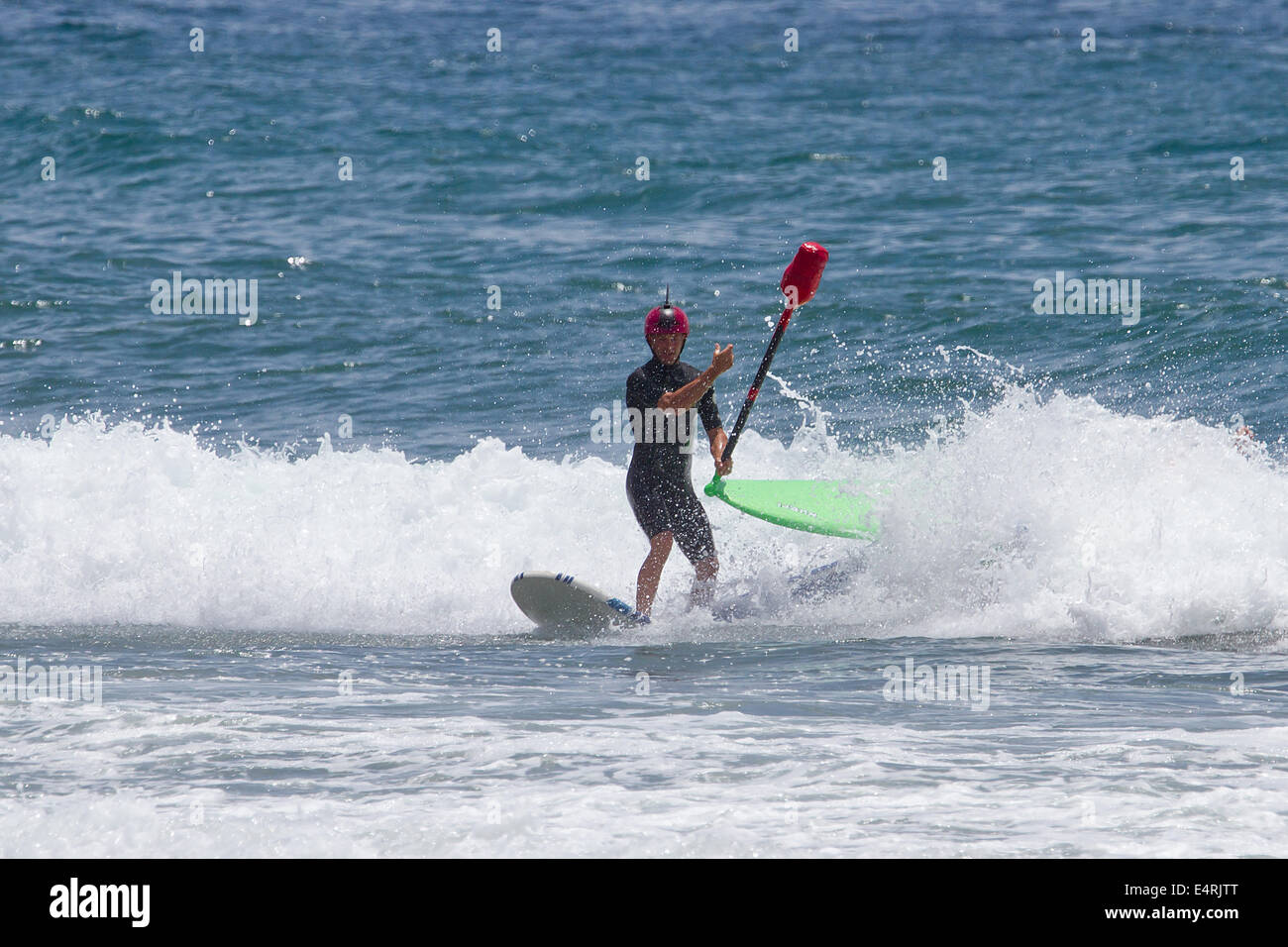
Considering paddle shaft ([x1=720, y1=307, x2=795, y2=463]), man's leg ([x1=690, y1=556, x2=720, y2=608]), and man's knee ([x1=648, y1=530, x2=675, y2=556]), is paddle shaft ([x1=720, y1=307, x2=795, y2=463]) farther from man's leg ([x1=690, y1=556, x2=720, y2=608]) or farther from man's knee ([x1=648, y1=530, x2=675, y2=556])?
man's leg ([x1=690, y1=556, x2=720, y2=608])

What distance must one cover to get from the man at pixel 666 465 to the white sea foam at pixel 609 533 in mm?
391

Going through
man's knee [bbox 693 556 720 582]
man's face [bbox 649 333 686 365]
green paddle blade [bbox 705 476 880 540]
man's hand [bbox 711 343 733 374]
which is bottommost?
man's knee [bbox 693 556 720 582]

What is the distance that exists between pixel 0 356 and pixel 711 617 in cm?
924

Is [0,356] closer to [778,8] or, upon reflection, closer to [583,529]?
[583,529]

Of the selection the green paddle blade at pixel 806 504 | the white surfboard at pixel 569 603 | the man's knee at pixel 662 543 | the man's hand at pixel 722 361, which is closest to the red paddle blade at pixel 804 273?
the man's hand at pixel 722 361

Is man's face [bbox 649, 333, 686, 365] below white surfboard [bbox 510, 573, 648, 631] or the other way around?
the other way around

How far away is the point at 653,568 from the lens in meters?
6.77

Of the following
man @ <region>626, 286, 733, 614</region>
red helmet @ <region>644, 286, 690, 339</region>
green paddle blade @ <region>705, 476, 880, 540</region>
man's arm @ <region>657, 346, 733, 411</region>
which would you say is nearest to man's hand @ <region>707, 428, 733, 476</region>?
man @ <region>626, 286, 733, 614</region>

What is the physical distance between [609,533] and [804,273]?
2.86 meters

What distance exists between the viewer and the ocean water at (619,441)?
14.2 ft

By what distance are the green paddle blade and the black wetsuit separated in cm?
17

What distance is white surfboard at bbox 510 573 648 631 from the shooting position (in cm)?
679
